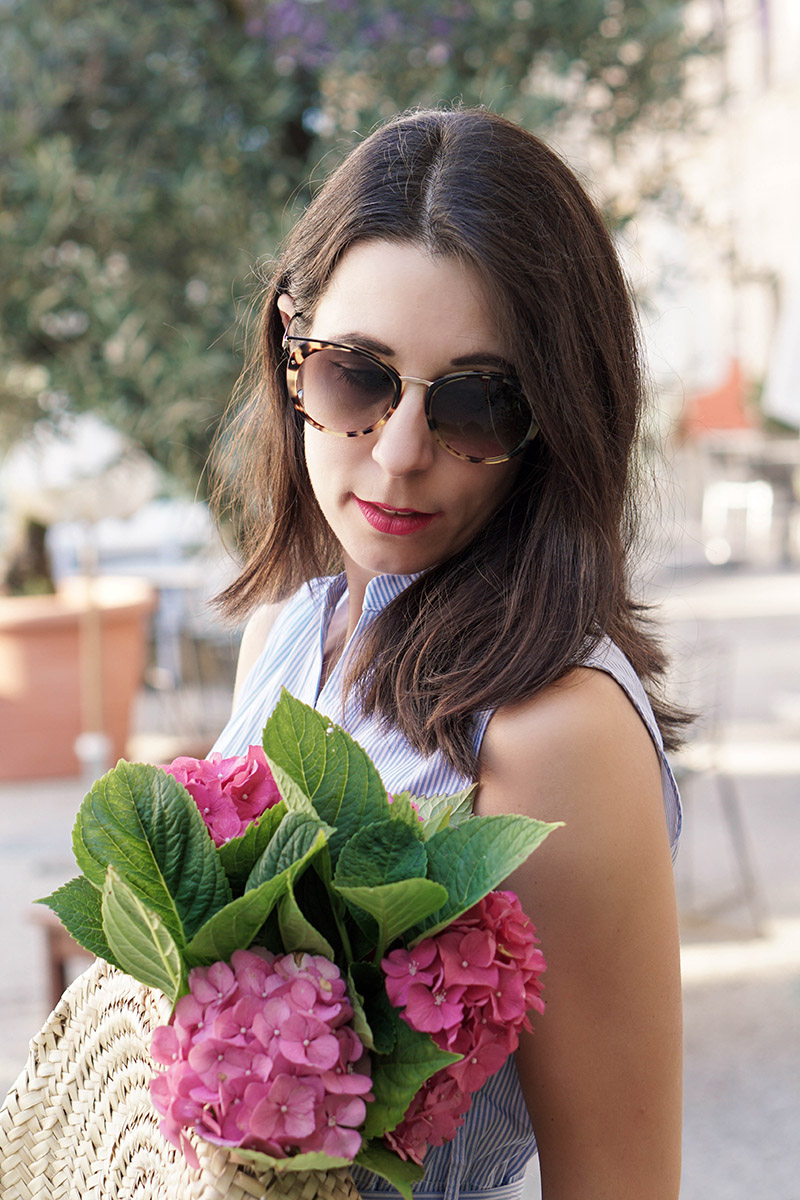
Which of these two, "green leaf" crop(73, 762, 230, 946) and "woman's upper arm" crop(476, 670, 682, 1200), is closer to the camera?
"green leaf" crop(73, 762, 230, 946)

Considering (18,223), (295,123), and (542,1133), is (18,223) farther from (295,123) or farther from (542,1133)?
(542,1133)

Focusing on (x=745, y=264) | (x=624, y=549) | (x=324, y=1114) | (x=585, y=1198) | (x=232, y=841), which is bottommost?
(x=585, y=1198)

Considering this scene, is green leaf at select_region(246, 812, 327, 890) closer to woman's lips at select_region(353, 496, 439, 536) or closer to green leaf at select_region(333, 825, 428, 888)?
green leaf at select_region(333, 825, 428, 888)

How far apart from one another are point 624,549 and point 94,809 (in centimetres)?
73

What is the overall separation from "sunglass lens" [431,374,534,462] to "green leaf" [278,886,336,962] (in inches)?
21.3

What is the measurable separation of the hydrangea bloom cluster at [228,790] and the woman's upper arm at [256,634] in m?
0.82

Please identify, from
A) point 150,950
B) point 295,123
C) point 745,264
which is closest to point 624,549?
point 150,950

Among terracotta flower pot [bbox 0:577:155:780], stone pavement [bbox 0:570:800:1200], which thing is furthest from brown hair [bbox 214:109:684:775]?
terracotta flower pot [bbox 0:577:155:780]

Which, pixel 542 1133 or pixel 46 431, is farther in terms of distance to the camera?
pixel 46 431

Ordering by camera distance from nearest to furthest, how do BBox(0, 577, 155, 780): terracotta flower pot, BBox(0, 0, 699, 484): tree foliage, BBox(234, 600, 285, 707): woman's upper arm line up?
BBox(234, 600, 285, 707): woman's upper arm < BBox(0, 0, 699, 484): tree foliage < BBox(0, 577, 155, 780): terracotta flower pot

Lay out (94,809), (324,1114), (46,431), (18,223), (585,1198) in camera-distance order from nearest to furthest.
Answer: (324,1114) < (94,809) < (585,1198) < (18,223) < (46,431)

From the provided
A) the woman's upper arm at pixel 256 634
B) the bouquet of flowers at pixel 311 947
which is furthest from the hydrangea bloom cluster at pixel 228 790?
the woman's upper arm at pixel 256 634

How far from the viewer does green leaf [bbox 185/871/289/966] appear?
86 centimetres

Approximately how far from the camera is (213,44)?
4.24 m
